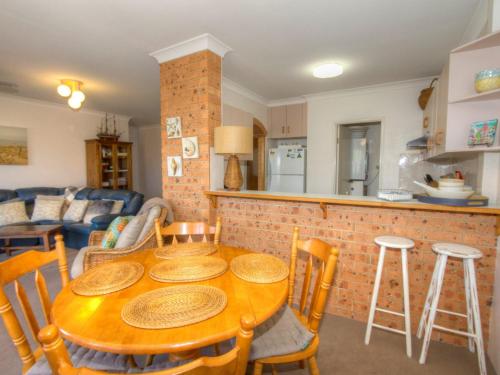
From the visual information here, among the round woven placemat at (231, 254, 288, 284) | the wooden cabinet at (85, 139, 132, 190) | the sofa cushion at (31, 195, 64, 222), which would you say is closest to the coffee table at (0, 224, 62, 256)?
the sofa cushion at (31, 195, 64, 222)

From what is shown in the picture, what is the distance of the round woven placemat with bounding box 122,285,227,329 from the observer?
917mm

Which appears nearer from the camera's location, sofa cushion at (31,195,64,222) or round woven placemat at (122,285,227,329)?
round woven placemat at (122,285,227,329)

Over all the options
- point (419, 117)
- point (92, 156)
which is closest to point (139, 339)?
point (419, 117)

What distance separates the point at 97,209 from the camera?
428 centimetres

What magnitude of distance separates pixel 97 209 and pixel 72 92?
5.89 ft

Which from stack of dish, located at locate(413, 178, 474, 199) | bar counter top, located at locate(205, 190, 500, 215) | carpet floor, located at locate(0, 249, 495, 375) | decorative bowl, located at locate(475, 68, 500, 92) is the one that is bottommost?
carpet floor, located at locate(0, 249, 495, 375)

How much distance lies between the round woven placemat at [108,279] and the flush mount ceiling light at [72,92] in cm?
295

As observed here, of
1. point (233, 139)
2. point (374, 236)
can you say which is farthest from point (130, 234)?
point (374, 236)

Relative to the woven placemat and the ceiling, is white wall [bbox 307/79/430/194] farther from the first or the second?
the woven placemat

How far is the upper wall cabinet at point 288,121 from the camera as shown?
15.1 ft

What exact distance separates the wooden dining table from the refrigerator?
11.3 ft

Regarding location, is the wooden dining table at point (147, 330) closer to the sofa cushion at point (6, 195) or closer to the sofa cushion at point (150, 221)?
the sofa cushion at point (150, 221)

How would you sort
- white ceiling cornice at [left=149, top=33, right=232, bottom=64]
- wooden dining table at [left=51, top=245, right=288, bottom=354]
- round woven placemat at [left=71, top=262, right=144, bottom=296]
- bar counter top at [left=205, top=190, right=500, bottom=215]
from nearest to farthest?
1. wooden dining table at [left=51, top=245, right=288, bottom=354]
2. round woven placemat at [left=71, top=262, right=144, bottom=296]
3. bar counter top at [left=205, top=190, right=500, bottom=215]
4. white ceiling cornice at [left=149, top=33, right=232, bottom=64]

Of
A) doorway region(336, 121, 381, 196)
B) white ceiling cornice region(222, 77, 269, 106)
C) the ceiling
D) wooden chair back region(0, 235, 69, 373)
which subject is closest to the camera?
wooden chair back region(0, 235, 69, 373)
